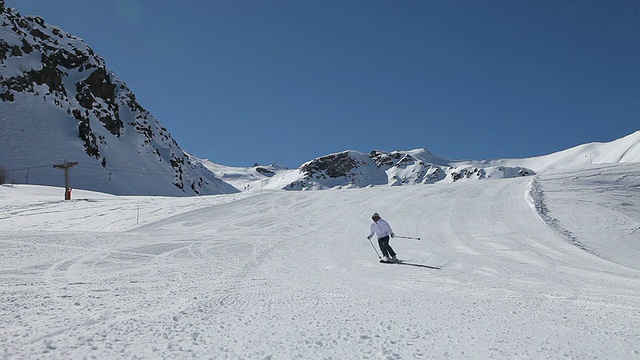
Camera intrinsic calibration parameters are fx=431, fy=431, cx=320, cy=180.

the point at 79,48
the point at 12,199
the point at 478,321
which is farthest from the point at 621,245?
the point at 79,48

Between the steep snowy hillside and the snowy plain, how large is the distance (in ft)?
185

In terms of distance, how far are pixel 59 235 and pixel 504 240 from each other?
49.1 ft

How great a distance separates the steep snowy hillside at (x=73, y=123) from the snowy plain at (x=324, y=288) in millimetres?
56280

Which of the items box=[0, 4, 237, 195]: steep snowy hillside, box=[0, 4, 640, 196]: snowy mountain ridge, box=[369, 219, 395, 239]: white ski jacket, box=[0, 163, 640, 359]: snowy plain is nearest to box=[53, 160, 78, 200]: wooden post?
box=[0, 163, 640, 359]: snowy plain

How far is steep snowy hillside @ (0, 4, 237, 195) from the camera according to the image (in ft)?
227

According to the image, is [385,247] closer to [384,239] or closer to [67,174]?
[384,239]

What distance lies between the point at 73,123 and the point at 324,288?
289ft

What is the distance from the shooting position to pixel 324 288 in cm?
782

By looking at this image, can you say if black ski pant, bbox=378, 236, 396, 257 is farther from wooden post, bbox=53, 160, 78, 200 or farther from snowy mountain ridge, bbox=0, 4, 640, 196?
snowy mountain ridge, bbox=0, 4, 640, 196

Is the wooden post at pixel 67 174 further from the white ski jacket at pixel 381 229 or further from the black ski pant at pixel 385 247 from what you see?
Result: the black ski pant at pixel 385 247

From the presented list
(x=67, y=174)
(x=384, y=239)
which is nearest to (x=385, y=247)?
(x=384, y=239)

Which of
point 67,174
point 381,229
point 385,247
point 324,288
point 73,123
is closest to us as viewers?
point 324,288

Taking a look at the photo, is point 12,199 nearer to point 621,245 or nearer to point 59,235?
point 59,235

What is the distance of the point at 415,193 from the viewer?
1141 inches
